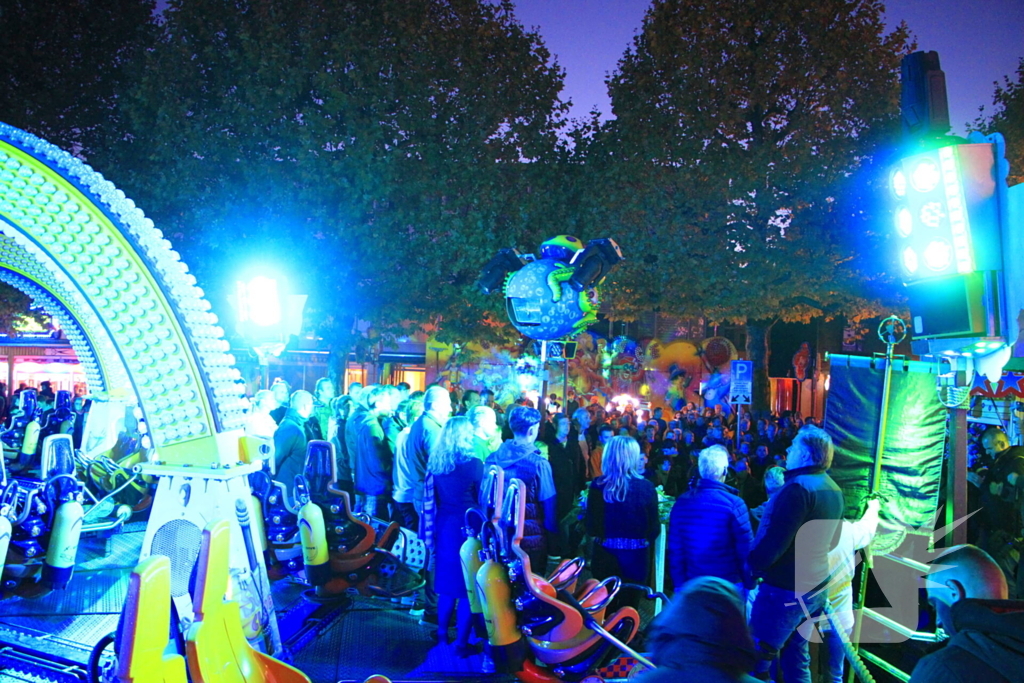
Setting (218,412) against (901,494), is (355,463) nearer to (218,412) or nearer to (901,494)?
(218,412)

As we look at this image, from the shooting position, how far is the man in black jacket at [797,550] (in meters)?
3.84

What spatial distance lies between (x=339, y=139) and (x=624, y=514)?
35.2 ft

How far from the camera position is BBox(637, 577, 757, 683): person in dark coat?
5.90 feet

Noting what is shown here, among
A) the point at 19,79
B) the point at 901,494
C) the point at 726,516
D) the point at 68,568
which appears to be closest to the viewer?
the point at 726,516

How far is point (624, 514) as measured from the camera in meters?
4.70

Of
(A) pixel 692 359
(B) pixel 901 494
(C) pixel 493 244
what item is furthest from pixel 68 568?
(A) pixel 692 359

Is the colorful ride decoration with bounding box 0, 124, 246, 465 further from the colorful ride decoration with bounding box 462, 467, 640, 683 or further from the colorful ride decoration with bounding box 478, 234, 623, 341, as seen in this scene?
the colorful ride decoration with bounding box 478, 234, 623, 341

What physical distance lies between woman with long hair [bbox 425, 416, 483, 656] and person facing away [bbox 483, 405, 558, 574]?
19 cm

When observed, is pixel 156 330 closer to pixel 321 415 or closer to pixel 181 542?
pixel 181 542

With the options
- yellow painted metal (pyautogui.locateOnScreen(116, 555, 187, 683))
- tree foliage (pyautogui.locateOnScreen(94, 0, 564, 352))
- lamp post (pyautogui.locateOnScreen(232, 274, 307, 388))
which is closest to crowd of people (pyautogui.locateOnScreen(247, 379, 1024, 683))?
lamp post (pyautogui.locateOnScreen(232, 274, 307, 388))

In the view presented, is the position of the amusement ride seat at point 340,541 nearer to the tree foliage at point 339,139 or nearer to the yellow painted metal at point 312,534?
the yellow painted metal at point 312,534

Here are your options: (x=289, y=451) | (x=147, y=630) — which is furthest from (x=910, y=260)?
(x=289, y=451)

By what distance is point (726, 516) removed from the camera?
401cm

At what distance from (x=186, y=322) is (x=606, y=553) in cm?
330
